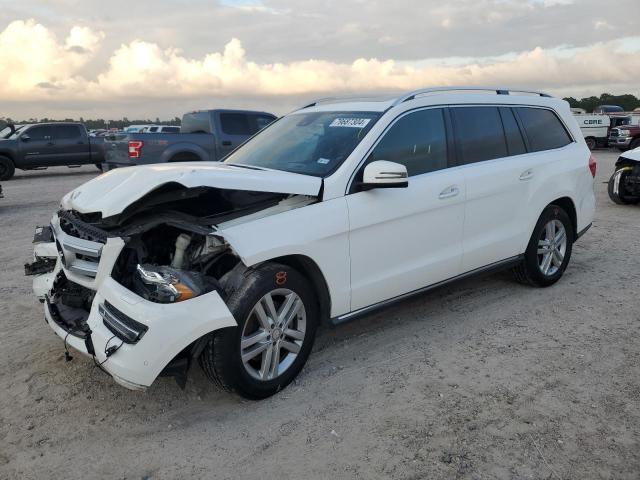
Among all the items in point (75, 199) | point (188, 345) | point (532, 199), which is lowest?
point (188, 345)

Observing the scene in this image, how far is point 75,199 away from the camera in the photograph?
3.81 metres

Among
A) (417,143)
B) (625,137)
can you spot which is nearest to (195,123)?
(417,143)

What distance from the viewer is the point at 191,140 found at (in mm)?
12336

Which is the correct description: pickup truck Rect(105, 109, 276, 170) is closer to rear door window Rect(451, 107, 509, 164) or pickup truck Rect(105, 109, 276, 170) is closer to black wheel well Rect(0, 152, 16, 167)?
black wheel well Rect(0, 152, 16, 167)

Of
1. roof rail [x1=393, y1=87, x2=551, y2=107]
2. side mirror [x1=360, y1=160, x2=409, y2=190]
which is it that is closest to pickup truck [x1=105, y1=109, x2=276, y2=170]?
roof rail [x1=393, y1=87, x2=551, y2=107]

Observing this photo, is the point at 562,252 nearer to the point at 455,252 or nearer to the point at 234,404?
the point at 455,252

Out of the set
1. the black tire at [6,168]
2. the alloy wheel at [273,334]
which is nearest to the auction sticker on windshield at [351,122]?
the alloy wheel at [273,334]

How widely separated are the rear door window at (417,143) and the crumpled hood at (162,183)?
67 centimetres

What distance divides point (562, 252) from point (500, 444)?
Result: 316 cm

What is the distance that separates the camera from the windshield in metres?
4.10

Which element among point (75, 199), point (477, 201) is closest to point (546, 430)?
point (477, 201)

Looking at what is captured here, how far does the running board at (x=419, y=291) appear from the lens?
13.0 feet

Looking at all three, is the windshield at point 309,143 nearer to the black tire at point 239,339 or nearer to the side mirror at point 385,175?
the side mirror at point 385,175

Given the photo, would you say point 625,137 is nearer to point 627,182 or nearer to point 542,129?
point 627,182
